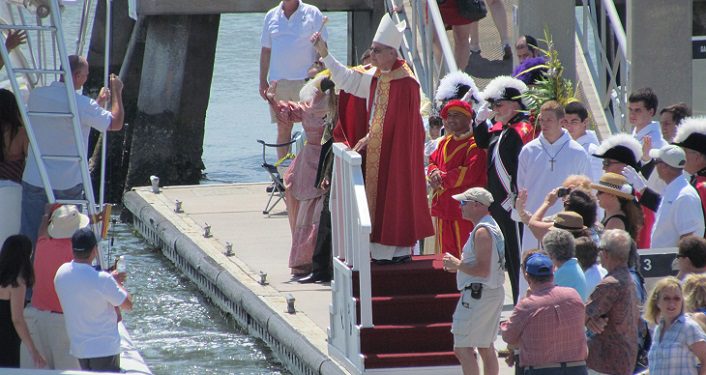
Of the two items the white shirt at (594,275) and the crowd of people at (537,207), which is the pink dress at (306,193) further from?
the white shirt at (594,275)

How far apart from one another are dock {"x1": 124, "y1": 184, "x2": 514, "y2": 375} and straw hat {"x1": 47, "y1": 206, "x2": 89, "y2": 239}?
207 centimetres

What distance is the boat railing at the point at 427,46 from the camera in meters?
13.6

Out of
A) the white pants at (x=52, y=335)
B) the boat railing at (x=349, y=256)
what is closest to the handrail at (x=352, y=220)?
the boat railing at (x=349, y=256)

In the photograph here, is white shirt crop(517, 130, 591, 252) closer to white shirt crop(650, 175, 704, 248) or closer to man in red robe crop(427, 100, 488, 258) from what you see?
man in red robe crop(427, 100, 488, 258)

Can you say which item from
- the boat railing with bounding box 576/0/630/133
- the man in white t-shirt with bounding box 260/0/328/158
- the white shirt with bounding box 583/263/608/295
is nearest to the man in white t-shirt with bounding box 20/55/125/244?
the white shirt with bounding box 583/263/608/295

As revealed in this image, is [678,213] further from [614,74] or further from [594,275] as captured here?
[614,74]

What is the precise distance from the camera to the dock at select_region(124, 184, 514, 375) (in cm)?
1131

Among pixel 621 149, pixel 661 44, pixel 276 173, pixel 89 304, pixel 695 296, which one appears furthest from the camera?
pixel 276 173

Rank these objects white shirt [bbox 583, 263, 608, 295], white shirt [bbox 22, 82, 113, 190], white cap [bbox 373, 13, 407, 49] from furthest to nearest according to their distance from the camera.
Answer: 1. white cap [bbox 373, 13, 407, 49]
2. white shirt [bbox 22, 82, 113, 190]
3. white shirt [bbox 583, 263, 608, 295]

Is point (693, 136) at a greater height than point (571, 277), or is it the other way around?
point (693, 136)

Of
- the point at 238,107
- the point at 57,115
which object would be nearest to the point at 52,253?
the point at 57,115

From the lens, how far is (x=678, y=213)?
875 centimetres

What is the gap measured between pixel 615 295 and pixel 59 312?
323 centimetres

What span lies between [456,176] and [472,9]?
3.93 meters
